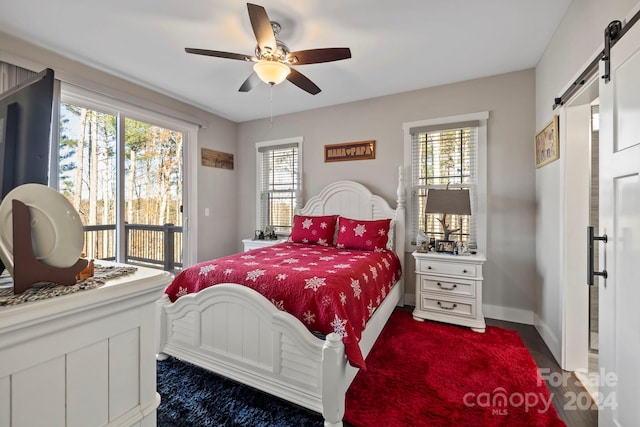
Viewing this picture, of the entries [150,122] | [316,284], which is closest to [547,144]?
[316,284]

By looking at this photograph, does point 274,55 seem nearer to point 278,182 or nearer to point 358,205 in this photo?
point 358,205

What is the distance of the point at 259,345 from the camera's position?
5.80 ft

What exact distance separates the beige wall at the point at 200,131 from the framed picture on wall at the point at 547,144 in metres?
3.90

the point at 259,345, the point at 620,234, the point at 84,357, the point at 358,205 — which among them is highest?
the point at 358,205

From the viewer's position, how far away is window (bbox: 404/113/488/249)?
120 inches

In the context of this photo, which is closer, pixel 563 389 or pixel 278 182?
pixel 563 389

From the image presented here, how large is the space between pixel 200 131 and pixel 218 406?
135 inches

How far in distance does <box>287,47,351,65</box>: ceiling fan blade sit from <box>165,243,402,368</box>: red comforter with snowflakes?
1553 mm

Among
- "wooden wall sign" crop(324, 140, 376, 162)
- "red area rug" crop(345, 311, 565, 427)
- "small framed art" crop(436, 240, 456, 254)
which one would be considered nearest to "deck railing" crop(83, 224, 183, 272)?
"wooden wall sign" crop(324, 140, 376, 162)

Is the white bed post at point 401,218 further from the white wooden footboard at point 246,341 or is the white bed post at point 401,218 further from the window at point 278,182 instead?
the white wooden footboard at point 246,341

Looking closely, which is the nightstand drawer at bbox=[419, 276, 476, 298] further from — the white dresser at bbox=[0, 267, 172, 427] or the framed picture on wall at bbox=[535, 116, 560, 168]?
the white dresser at bbox=[0, 267, 172, 427]

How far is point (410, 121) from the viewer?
3.38 metres

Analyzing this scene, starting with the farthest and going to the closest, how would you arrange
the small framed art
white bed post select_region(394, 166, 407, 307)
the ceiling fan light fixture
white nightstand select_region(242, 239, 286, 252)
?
white nightstand select_region(242, 239, 286, 252)
white bed post select_region(394, 166, 407, 307)
the small framed art
the ceiling fan light fixture

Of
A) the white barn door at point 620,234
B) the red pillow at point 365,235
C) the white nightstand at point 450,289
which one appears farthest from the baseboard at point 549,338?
the red pillow at point 365,235
